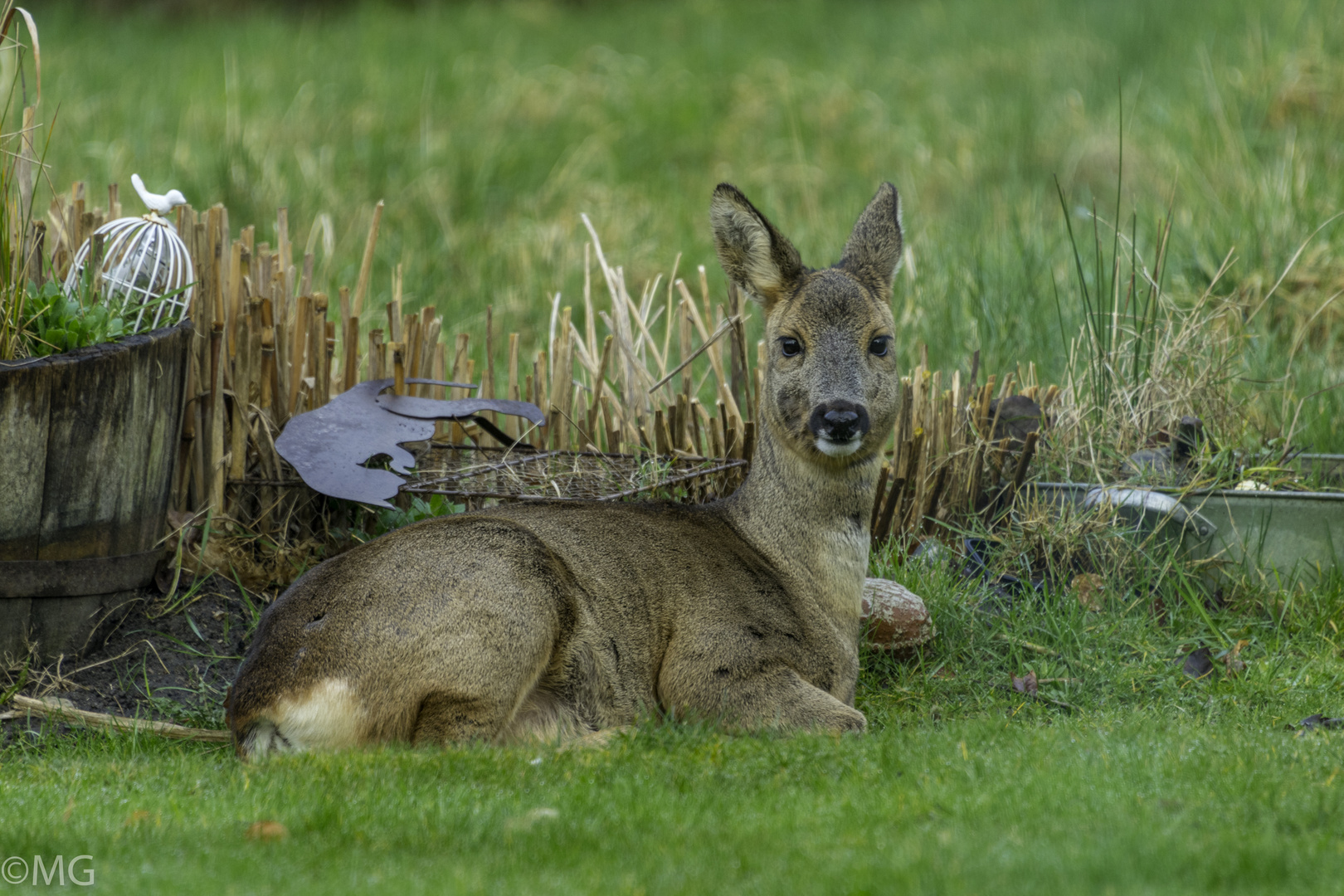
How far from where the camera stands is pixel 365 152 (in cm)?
1236

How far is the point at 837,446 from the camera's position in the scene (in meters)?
4.54

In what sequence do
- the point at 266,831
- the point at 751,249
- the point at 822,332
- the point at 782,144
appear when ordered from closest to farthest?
the point at 266,831, the point at 822,332, the point at 751,249, the point at 782,144

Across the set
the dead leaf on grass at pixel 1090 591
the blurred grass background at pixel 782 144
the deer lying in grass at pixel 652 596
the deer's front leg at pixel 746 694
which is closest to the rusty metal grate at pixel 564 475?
the deer lying in grass at pixel 652 596

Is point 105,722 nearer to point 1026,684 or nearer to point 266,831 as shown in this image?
point 266,831

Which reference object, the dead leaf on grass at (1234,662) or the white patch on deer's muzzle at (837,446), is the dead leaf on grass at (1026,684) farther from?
the white patch on deer's muzzle at (837,446)

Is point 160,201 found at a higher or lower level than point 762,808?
higher

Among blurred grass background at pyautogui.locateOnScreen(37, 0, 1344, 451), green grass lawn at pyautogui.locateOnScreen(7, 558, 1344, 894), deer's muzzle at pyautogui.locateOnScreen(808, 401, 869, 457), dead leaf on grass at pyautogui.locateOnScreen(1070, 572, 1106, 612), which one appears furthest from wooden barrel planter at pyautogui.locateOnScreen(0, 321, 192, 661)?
dead leaf on grass at pyautogui.locateOnScreen(1070, 572, 1106, 612)

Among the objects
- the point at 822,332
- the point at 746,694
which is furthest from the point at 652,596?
the point at 822,332

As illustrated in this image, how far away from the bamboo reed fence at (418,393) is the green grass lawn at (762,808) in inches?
53.7

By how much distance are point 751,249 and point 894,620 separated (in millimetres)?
1489

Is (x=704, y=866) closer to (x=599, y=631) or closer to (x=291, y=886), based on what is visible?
(x=291, y=886)

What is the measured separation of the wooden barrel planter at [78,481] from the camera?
437 cm

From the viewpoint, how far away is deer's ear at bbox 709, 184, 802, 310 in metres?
4.83

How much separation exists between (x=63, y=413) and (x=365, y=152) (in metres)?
8.35
